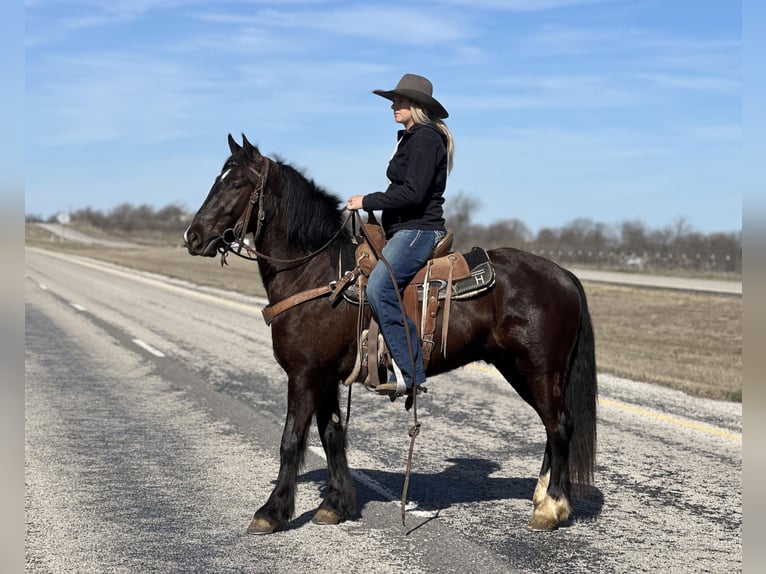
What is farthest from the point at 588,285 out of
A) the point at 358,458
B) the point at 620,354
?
the point at 358,458

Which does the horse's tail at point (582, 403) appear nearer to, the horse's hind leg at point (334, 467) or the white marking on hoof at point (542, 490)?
the white marking on hoof at point (542, 490)

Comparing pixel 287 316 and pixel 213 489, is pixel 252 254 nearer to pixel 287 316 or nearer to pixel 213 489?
pixel 287 316

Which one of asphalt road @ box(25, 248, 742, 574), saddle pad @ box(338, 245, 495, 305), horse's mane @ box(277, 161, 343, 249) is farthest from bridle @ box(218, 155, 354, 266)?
asphalt road @ box(25, 248, 742, 574)

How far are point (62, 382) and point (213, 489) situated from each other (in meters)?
6.01

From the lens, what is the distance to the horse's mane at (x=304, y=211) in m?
5.72

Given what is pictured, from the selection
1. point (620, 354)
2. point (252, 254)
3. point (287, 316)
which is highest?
point (252, 254)

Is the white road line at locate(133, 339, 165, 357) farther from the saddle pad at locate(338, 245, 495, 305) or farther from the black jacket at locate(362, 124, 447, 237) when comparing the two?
the black jacket at locate(362, 124, 447, 237)

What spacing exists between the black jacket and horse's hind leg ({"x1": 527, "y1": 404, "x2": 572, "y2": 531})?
5.18 feet

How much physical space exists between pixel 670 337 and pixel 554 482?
50.2ft

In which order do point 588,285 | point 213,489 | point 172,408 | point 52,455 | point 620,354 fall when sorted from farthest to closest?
1. point 588,285
2. point 620,354
3. point 172,408
4. point 52,455
5. point 213,489

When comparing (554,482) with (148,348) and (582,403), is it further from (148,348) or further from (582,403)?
(148,348)

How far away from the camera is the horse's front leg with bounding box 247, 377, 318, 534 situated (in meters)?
5.38

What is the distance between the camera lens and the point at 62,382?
11.5 m

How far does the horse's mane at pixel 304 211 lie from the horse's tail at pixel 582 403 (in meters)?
1.80
